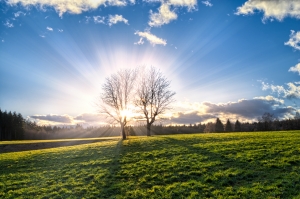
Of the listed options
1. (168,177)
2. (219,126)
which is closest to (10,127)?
(219,126)

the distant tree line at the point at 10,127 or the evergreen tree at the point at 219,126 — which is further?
the evergreen tree at the point at 219,126

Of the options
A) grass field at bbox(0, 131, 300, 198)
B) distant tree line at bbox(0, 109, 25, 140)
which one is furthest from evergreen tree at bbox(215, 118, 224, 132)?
distant tree line at bbox(0, 109, 25, 140)

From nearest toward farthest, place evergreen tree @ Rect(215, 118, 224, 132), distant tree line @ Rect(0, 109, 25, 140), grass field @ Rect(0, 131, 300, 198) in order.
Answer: grass field @ Rect(0, 131, 300, 198) < distant tree line @ Rect(0, 109, 25, 140) < evergreen tree @ Rect(215, 118, 224, 132)

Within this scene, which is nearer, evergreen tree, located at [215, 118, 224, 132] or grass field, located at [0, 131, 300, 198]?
grass field, located at [0, 131, 300, 198]

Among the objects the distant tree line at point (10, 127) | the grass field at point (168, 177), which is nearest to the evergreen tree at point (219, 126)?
the grass field at point (168, 177)

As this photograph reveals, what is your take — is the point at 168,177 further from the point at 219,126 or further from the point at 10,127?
the point at 10,127

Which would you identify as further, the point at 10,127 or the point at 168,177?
the point at 10,127

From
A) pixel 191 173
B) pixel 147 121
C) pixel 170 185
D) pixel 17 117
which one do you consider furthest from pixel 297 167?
pixel 17 117

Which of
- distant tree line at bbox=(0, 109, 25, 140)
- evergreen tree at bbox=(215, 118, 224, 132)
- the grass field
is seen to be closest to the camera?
the grass field

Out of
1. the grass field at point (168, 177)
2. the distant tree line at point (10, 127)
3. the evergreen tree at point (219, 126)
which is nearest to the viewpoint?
the grass field at point (168, 177)

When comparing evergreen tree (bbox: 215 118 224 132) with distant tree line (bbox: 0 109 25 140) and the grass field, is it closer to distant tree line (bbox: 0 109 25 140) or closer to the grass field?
the grass field

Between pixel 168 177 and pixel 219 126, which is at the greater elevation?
pixel 219 126

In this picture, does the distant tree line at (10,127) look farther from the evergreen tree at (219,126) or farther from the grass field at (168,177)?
the evergreen tree at (219,126)

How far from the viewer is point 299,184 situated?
12773mm
